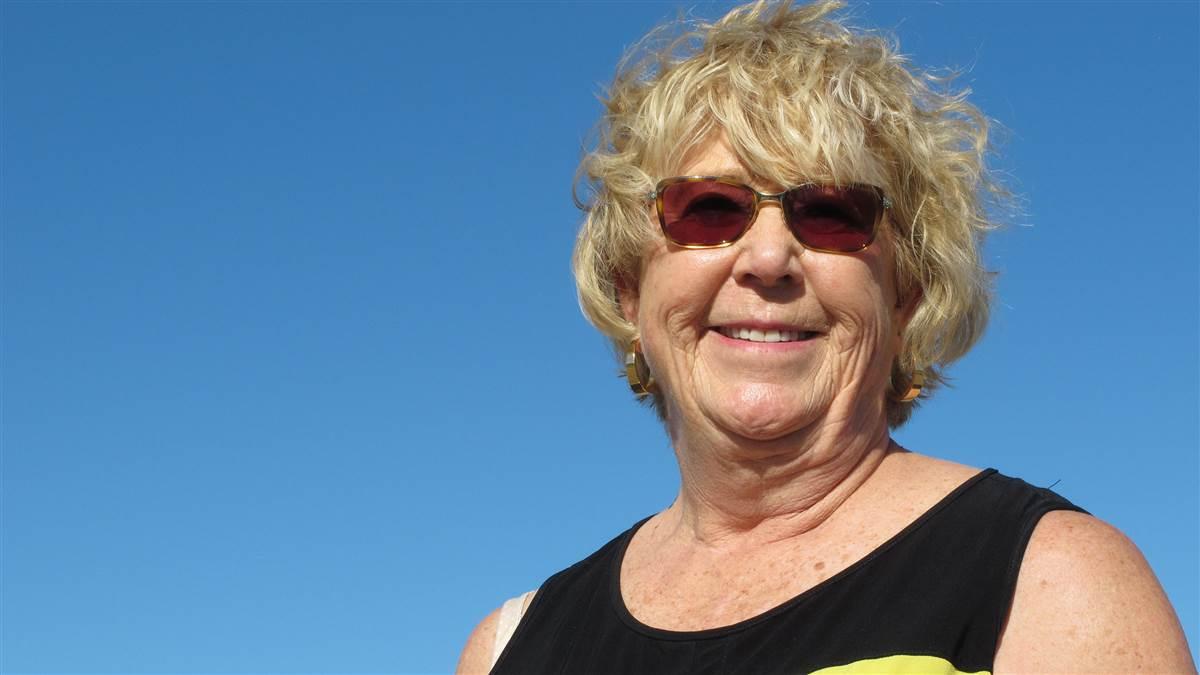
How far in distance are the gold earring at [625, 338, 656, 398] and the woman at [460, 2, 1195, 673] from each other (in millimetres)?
213

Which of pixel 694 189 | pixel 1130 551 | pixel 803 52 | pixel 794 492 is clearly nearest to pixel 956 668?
pixel 1130 551

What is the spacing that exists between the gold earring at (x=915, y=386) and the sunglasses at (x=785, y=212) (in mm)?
552

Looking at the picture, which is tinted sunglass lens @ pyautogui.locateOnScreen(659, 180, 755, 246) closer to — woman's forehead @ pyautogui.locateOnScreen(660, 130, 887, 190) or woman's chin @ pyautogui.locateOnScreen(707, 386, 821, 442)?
woman's forehead @ pyautogui.locateOnScreen(660, 130, 887, 190)

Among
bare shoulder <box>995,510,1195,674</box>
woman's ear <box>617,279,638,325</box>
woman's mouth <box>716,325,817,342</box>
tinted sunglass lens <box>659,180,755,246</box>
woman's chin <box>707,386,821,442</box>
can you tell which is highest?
woman's ear <box>617,279,638,325</box>

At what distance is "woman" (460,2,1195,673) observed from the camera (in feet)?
13.4

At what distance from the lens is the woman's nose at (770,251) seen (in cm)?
438

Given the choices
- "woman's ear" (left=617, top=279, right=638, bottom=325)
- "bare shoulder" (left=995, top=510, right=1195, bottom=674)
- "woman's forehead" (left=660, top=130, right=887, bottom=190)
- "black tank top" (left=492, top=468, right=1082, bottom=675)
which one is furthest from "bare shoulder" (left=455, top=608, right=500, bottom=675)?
"bare shoulder" (left=995, top=510, right=1195, bottom=674)

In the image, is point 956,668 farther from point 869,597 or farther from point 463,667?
point 463,667

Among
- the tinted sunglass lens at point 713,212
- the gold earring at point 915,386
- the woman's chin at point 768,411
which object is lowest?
the woman's chin at point 768,411

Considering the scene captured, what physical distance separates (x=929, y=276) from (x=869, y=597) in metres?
1.20

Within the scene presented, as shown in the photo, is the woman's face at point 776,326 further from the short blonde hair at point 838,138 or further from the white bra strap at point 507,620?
the white bra strap at point 507,620

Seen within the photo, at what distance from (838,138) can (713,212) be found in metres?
0.45

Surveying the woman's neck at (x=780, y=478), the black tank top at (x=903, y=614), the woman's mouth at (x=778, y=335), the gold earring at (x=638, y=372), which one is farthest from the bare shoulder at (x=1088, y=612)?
the gold earring at (x=638, y=372)

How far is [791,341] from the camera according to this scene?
14.6 feet
